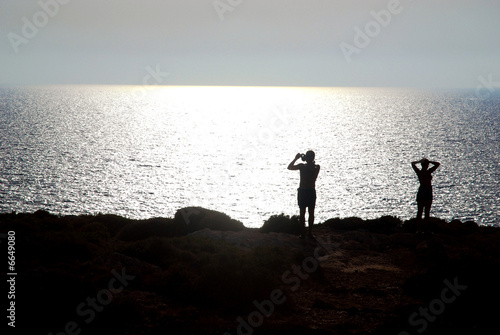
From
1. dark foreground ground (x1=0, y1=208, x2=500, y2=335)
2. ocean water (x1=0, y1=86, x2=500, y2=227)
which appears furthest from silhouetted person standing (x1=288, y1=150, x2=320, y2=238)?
ocean water (x1=0, y1=86, x2=500, y2=227)

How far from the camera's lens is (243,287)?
31.1 feet

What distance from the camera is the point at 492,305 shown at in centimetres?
809

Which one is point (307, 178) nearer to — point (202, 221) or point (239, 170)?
point (202, 221)

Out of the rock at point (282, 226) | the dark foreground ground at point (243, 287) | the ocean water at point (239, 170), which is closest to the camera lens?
the dark foreground ground at point (243, 287)

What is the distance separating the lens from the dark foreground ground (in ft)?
25.9

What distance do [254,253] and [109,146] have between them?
11989cm

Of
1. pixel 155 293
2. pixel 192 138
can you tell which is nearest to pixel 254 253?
pixel 155 293

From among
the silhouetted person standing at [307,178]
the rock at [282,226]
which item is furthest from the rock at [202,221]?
the silhouetted person standing at [307,178]

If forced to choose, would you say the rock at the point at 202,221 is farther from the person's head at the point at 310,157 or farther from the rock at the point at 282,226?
the person's head at the point at 310,157

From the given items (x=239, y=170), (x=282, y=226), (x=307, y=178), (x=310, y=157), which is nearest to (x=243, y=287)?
(x=307, y=178)

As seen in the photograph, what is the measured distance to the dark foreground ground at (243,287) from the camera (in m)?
7.90

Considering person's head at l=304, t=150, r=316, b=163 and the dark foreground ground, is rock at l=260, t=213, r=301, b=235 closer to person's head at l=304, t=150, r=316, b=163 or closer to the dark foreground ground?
the dark foreground ground

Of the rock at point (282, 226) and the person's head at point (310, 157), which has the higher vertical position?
the person's head at point (310, 157)

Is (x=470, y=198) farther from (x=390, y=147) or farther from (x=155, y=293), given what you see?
(x=155, y=293)
